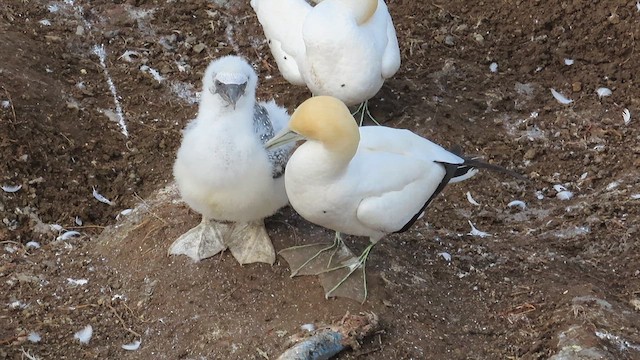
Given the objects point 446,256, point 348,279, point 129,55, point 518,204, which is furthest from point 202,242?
point 129,55

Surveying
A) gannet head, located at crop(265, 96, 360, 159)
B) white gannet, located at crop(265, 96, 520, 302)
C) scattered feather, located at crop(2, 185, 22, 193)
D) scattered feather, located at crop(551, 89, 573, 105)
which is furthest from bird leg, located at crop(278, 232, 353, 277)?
scattered feather, located at crop(551, 89, 573, 105)

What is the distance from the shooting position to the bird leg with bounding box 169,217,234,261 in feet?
15.1

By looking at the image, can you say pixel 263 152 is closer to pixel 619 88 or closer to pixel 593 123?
pixel 593 123

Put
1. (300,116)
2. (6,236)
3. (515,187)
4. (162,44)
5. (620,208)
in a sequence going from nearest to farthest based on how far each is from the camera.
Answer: (300,116)
(6,236)
(620,208)
(515,187)
(162,44)

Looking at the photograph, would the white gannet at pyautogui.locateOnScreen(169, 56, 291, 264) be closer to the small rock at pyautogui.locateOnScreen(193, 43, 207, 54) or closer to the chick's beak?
the chick's beak

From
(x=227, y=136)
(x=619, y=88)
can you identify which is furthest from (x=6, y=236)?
(x=619, y=88)

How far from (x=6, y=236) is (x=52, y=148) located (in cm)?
81

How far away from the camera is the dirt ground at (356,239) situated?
426 centimetres

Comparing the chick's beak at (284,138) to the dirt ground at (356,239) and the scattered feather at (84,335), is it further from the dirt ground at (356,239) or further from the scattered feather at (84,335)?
the scattered feather at (84,335)

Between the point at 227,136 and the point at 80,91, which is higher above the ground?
the point at 227,136

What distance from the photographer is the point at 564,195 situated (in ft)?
19.2

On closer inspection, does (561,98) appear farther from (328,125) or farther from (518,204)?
(328,125)

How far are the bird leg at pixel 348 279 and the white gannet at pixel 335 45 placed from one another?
63.0 inches

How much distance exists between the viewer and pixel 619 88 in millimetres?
6828
